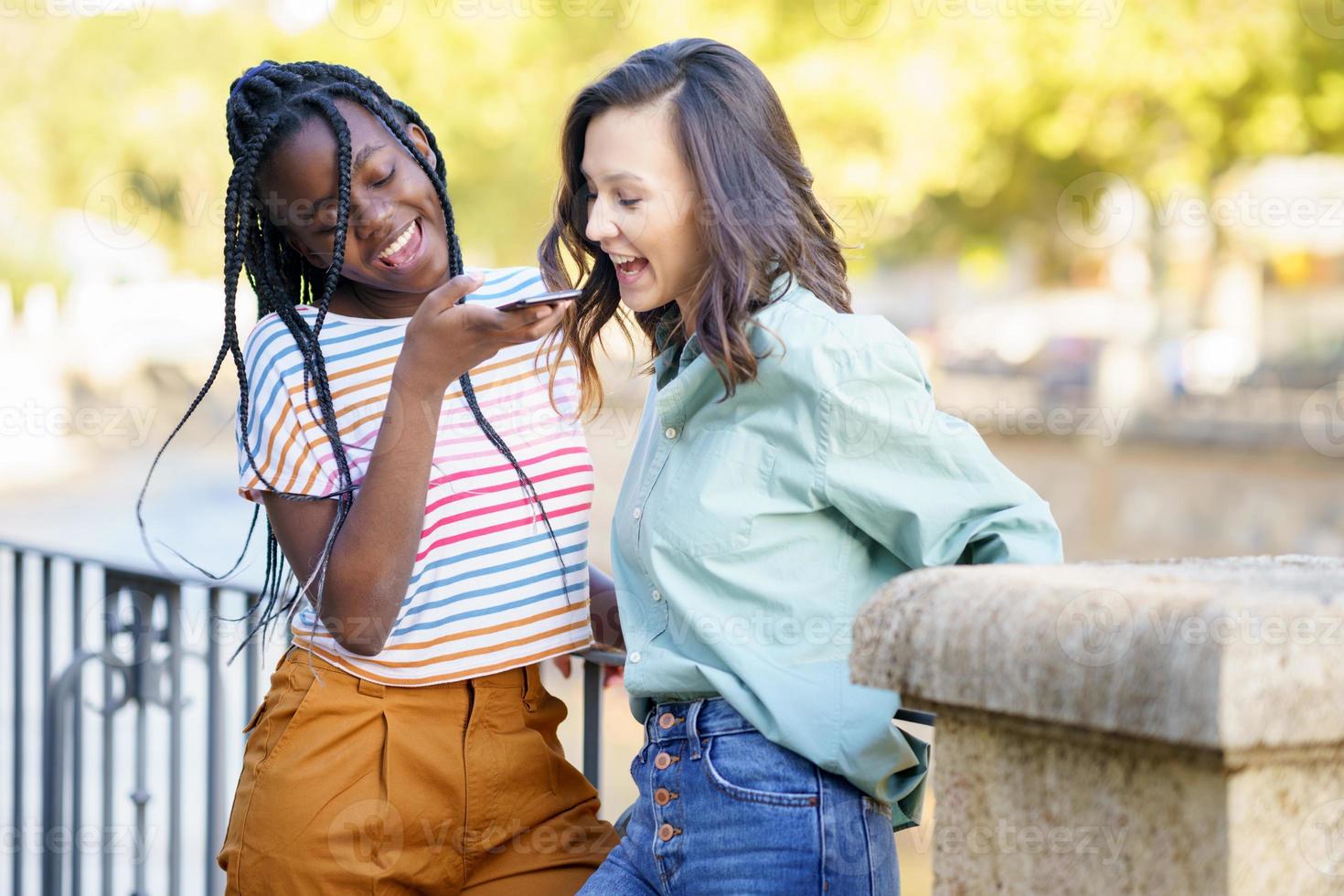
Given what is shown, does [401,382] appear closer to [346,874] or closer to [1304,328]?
[346,874]

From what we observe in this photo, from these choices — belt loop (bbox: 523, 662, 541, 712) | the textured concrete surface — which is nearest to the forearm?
belt loop (bbox: 523, 662, 541, 712)

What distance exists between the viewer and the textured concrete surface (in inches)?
39.4

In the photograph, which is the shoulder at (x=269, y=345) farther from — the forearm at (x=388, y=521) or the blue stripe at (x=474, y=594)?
the blue stripe at (x=474, y=594)

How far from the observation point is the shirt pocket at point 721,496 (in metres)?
1.62

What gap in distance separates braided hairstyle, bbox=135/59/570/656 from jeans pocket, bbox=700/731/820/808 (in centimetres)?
51

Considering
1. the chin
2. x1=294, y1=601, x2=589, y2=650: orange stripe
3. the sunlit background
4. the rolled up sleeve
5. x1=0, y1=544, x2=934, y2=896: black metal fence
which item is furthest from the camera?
the sunlit background

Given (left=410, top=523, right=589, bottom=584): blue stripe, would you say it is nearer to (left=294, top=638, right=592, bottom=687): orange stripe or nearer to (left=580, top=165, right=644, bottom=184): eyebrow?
(left=294, top=638, right=592, bottom=687): orange stripe

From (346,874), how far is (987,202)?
16.7 metres

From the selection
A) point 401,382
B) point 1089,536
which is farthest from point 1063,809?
point 1089,536

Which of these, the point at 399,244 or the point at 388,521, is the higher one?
the point at 399,244

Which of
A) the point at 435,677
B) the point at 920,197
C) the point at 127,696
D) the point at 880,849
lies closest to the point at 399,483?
the point at 435,677

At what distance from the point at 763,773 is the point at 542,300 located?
601mm

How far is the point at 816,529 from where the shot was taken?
1628 mm

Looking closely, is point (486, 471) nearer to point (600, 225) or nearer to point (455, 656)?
point (455, 656)
